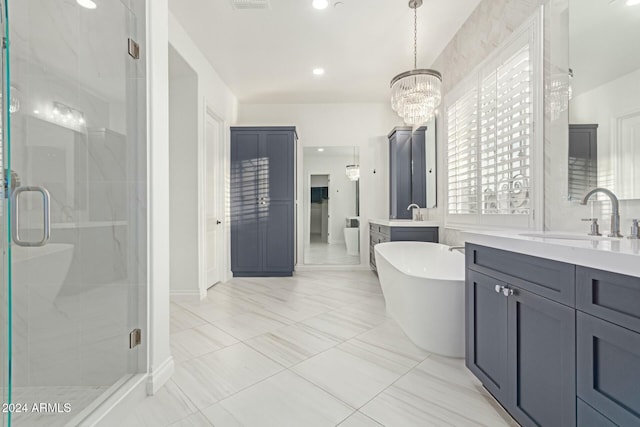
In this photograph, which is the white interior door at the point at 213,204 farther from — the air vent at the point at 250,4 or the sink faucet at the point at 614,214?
the sink faucet at the point at 614,214

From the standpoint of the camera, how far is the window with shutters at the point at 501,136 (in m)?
1.84

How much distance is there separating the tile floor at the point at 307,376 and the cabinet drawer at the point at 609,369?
0.61m

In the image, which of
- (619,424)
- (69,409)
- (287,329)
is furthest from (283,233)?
(619,424)

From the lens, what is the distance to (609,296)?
787 mm

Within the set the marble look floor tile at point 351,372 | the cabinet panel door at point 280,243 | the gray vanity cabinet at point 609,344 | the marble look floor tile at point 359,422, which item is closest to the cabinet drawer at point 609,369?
the gray vanity cabinet at point 609,344

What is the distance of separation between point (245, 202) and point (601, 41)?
385cm

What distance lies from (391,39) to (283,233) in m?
2.83

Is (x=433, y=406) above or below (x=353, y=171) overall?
below

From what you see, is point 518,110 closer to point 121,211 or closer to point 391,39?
point 391,39

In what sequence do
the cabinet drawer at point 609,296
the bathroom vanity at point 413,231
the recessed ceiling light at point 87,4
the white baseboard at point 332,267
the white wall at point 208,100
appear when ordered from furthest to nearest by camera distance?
the white baseboard at point 332,267
the bathroom vanity at point 413,231
the white wall at point 208,100
the recessed ceiling light at point 87,4
the cabinet drawer at point 609,296

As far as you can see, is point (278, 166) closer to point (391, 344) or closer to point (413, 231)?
point (413, 231)

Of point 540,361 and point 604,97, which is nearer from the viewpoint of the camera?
point 540,361

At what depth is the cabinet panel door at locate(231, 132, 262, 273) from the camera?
4.09m

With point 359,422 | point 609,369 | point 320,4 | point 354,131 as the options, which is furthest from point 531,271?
point 354,131
